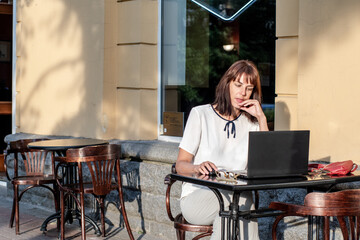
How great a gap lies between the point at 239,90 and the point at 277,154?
0.81 m

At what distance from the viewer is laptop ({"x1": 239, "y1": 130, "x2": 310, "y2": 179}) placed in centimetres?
340

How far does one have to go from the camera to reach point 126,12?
23.5 feet

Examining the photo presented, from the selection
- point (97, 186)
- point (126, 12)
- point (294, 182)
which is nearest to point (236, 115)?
point (294, 182)

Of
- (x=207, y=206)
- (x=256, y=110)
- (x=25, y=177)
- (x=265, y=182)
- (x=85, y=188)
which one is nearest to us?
(x=265, y=182)

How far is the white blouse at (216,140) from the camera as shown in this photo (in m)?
4.19

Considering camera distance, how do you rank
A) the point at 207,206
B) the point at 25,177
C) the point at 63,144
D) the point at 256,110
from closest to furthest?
1. the point at 207,206
2. the point at 256,110
3. the point at 63,144
4. the point at 25,177

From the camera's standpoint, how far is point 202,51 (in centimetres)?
679

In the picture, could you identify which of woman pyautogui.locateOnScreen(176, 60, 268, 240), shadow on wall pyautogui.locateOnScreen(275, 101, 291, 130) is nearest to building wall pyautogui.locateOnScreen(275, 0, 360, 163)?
shadow on wall pyautogui.locateOnScreen(275, 101, 291, 130)

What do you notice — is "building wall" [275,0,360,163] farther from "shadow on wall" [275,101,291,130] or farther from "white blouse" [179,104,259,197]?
"white blouse" [179,104,259,197]

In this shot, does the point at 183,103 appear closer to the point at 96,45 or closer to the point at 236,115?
the point at 96,45

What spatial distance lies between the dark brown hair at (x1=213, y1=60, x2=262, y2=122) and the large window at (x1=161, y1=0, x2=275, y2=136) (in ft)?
5.06

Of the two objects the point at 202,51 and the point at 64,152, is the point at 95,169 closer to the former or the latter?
the point at 64,152

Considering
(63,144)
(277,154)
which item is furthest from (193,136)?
(63,144)

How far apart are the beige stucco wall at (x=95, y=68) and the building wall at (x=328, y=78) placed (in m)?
2.32
